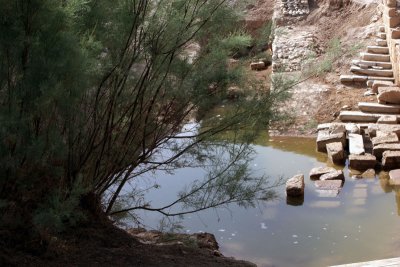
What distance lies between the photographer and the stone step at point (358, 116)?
13.5 metres

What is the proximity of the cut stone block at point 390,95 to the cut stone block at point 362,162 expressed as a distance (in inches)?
83.1

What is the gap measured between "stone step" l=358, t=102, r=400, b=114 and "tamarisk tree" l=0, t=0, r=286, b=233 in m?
6.82

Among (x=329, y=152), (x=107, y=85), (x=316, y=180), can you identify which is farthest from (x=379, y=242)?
(x=107, y=85)

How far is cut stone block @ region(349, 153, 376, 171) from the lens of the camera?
1188 centimetres

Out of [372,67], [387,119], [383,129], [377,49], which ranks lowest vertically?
[383,129]

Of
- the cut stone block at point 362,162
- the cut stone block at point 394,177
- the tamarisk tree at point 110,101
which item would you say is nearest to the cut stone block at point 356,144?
the cut stone block at point 362,162

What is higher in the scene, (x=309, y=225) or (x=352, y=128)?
(x=352, y=128)

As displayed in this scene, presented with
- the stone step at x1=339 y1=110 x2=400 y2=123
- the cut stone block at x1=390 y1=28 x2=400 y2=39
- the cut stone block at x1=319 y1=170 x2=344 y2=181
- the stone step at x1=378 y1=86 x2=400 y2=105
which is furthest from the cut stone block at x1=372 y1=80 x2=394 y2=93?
the cut stone block at x1=319 y1=170 x2=344 y2=181

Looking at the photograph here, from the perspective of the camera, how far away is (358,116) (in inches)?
538

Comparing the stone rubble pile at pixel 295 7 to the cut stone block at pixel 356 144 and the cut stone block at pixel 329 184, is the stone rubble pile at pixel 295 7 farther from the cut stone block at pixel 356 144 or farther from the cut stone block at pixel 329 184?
the cut stone block at pixel 329 184

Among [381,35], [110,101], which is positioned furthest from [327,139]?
[110,101]

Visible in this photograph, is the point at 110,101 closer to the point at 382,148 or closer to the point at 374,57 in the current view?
the point at 382,148

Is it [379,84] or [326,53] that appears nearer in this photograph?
[326,53]

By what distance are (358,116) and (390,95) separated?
717 mm
